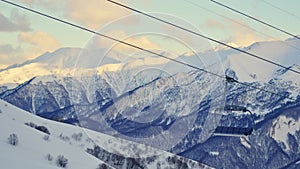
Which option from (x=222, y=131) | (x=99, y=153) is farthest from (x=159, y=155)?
(x=222, y=131)

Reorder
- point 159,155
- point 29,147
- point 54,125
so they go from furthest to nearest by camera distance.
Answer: point 54,125 < point 159,155 < point 29,147

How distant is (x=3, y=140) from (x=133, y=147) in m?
46.9

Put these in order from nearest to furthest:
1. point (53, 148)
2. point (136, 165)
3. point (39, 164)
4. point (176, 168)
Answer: point (39, 164) → point (53, 148) → point (136, 165) → point (176, 168)

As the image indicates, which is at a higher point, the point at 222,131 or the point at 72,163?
the point at 222,131

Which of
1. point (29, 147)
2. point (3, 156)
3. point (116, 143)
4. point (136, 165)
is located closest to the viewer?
point (3, 156)

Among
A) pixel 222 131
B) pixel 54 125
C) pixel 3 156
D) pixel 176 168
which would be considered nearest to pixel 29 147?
pixel 3 156

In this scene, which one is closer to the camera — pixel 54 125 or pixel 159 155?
pixel 159 155

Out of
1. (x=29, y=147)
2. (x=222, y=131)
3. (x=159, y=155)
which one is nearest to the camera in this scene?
(x=222, y=131)

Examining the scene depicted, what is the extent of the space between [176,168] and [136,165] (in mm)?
10839

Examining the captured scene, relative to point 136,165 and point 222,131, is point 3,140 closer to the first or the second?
point 222,131

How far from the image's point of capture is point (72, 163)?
101ft

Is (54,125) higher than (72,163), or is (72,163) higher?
(54,125)

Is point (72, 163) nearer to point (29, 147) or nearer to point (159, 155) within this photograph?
point (29, 147)

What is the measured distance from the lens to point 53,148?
109ft
